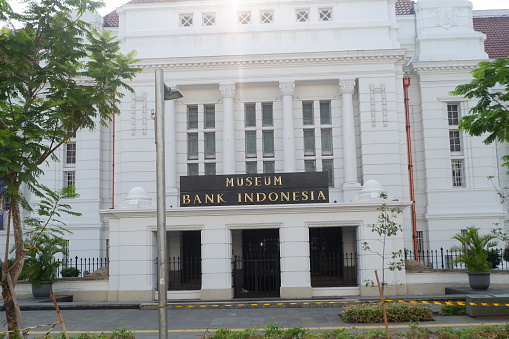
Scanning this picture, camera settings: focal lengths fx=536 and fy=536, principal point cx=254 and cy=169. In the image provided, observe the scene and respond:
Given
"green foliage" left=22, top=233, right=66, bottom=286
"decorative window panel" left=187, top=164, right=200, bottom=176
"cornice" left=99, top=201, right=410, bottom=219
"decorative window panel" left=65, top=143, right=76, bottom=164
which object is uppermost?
"decorative window panel" left=65, top=143, right=76, bottom=164

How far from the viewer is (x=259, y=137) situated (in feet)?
105

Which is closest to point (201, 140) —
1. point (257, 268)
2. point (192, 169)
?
point (192, 169)

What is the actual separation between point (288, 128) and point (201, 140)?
17.4 feet

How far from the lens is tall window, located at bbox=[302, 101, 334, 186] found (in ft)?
104

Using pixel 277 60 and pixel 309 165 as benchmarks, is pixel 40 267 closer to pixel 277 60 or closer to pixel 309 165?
pixel 309 165

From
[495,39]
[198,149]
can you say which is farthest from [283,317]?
[495,39]

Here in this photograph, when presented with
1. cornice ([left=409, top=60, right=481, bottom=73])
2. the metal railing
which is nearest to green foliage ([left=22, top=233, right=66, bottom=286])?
the metal railing

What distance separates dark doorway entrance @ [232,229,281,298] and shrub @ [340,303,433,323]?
6.80m

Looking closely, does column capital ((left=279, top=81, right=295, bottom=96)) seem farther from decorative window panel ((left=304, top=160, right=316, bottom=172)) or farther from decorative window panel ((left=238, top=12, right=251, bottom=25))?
decorative window panel ((left=238, top=12, right=251, bottom=25))

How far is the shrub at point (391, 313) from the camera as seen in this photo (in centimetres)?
1650

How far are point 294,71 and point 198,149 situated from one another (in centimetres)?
734

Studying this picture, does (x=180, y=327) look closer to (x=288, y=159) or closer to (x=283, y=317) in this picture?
(x=283, y=317)

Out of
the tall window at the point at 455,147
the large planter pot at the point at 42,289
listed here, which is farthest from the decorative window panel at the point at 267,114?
the large planter pot at the point at 42,289

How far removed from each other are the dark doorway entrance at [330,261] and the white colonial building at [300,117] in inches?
4.7
